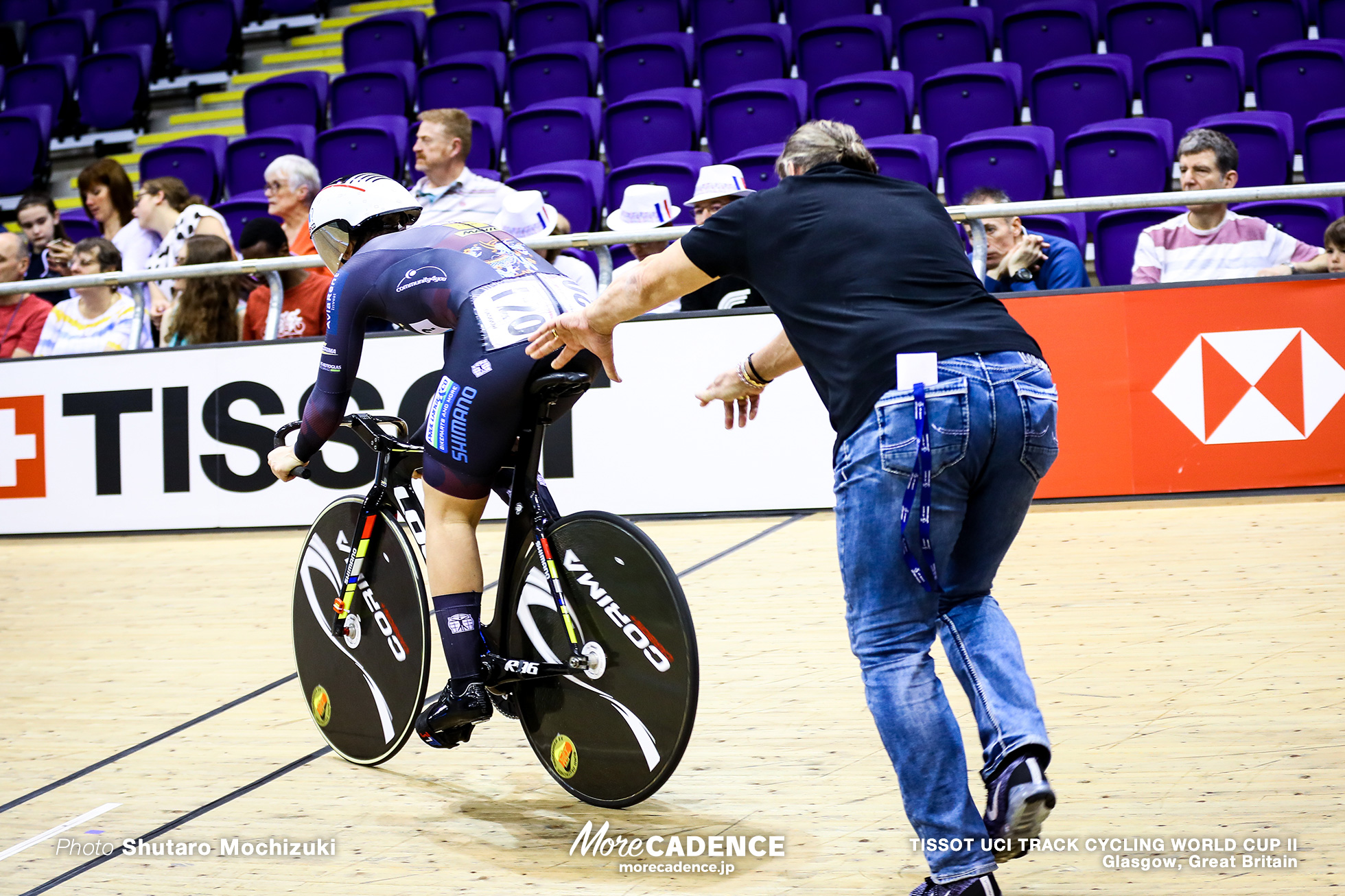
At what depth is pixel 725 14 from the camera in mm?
10383

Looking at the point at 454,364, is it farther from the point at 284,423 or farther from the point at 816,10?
the point at 816,10

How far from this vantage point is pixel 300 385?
22.2 feet

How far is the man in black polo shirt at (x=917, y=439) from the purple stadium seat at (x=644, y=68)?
305 inches

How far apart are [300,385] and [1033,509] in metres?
3.62

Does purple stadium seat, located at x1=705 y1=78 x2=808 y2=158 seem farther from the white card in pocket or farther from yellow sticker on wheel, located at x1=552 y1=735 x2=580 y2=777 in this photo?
the white card in pocket

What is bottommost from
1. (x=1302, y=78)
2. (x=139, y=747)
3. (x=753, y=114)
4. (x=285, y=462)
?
(x=139, y=747)

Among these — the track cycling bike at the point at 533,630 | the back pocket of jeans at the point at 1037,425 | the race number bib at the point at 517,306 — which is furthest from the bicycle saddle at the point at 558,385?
the back pocket of jeans at the point at 1037,425

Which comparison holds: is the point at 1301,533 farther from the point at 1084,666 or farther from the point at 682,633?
the point at 682,633

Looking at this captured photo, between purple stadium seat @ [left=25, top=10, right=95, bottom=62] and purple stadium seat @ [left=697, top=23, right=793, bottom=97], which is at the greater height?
purple stadium seat @ [left=697, top=23, right=793, bottom=97]

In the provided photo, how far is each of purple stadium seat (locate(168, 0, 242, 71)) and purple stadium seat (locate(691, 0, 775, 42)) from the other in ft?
15.6

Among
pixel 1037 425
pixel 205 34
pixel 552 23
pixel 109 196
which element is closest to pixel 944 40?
pixel 552 23

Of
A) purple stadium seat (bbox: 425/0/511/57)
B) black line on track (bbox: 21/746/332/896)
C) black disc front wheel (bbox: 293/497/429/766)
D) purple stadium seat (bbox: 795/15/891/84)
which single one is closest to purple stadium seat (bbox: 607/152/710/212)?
purple stadium seat (bbox: 795/15/891/84)

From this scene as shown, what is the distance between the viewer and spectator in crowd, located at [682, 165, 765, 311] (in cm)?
624

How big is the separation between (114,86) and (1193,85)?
9040mm
